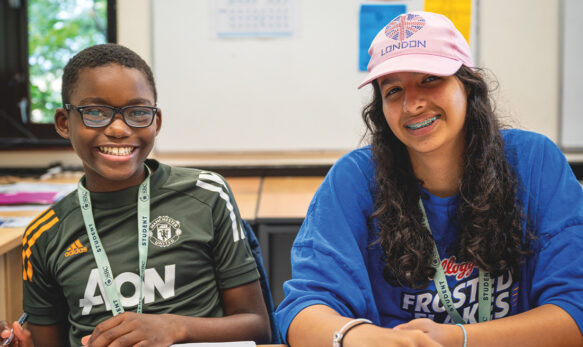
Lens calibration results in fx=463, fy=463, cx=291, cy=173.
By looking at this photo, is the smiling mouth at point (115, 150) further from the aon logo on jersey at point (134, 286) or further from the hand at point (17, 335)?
the hand at point (17, 335)

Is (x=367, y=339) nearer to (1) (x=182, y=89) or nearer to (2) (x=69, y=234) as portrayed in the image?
(2) (x=69, y=234)

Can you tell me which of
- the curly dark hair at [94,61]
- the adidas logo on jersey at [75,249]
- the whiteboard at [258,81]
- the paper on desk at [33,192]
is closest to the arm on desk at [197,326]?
the adidas logo on jersey at [75,249]

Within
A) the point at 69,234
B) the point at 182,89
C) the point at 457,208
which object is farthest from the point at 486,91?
the point at 182,89

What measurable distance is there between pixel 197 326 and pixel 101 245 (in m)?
0.30

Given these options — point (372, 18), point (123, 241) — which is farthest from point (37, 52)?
point (123, 241)

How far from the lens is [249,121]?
2783 mm

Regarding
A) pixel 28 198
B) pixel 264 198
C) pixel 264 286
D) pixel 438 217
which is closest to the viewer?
pixel 438 217

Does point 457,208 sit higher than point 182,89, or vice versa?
point 182,89

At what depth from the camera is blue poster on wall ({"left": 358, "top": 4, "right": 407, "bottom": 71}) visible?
267 cm

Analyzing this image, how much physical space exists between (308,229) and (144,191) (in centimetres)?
43

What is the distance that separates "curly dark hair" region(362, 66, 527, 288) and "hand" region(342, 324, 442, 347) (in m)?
0.20

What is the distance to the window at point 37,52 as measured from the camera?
2.76 m

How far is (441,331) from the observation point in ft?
2.54

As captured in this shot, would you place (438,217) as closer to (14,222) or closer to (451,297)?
(451,297)
